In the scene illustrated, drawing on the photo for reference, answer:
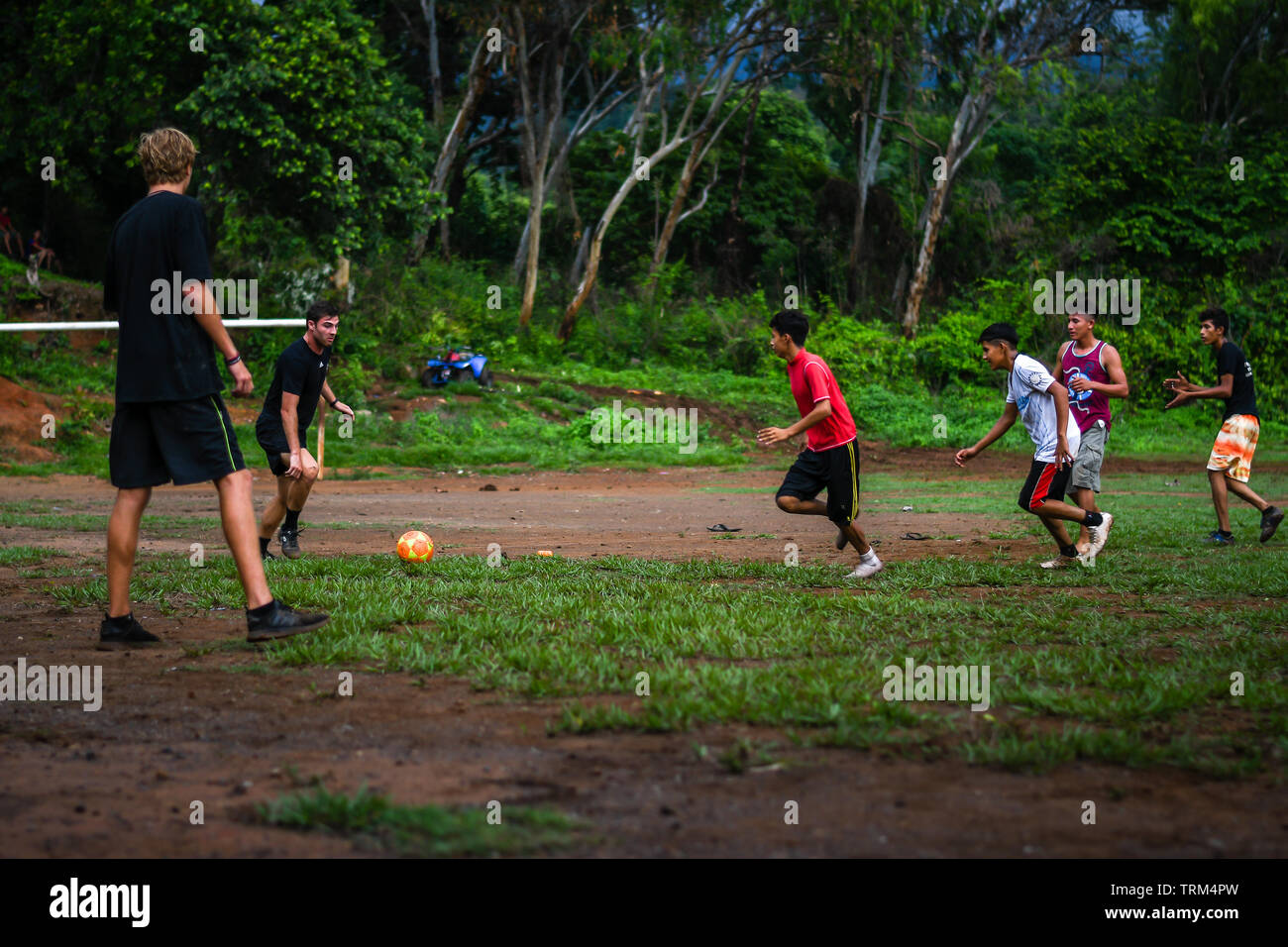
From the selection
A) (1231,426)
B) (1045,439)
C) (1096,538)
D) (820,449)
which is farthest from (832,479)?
(1231,426)

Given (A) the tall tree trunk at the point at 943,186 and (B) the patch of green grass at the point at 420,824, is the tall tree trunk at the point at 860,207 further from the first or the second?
(B) the patch of green grass at the point at 420,824

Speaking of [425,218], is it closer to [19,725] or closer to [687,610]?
[687,610]

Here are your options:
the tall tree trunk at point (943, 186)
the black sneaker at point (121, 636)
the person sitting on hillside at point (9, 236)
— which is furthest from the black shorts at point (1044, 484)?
the person sitting on hillside at point (9, 236)

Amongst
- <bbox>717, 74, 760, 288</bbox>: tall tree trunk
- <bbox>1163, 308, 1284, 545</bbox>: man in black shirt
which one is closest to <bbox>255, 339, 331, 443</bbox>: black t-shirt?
<bbox>1163, 308, 1284, 545</bbox>: man in black shirt

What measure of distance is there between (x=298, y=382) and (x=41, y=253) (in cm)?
1813

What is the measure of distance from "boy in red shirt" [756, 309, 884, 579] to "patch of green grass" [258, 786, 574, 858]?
509cm

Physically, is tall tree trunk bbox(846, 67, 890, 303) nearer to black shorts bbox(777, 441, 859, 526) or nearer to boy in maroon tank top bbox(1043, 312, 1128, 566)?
boy in maroon tank top bbox(1043, 312, 1128, 566)

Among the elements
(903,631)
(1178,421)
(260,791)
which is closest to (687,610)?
(903,631)

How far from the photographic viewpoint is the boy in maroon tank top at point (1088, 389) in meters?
9.20

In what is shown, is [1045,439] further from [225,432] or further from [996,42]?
[996,42]

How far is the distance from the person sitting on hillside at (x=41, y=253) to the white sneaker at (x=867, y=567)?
65.9 feet

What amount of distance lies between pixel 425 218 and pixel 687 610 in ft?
60.8

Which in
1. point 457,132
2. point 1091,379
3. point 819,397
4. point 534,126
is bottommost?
point 819,397

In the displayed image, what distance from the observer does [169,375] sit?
540 centimetres
